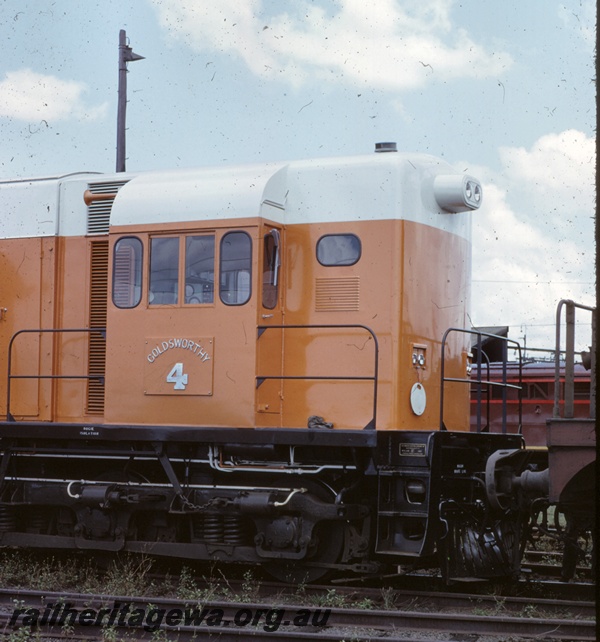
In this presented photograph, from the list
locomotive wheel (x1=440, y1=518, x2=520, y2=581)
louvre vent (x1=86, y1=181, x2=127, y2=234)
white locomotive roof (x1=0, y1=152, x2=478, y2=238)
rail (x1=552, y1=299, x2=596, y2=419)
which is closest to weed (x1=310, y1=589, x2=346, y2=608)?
locomotive wheel (x1=440, y1=518, x2=520, y2=581)

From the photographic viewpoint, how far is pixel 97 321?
10.9 m

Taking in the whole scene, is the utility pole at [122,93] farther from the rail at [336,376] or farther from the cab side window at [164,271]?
the rail at [336,376]

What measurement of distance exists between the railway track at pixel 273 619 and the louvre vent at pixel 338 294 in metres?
2.90

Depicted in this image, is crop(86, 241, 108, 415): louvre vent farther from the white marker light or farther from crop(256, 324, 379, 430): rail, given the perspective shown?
the white marker light

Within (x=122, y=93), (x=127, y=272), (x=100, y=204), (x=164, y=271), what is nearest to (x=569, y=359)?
(x=164, y=271)

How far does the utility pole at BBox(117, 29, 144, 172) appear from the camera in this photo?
1736cm

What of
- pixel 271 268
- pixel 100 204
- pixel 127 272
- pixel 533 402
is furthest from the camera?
pixel 533 402

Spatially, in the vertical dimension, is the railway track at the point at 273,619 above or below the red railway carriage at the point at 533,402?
below

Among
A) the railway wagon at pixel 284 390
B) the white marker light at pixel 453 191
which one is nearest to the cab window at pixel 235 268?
the railway wagon at pixel 284 390

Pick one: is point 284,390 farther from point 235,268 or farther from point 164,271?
point 164,271

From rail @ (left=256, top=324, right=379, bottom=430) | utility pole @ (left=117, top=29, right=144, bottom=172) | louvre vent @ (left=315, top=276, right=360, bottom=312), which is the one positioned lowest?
rail @ (left=256, top=324, right=379, bottom=430)

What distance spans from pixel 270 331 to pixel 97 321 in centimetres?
219

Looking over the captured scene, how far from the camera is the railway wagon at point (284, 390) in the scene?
30.7 feet

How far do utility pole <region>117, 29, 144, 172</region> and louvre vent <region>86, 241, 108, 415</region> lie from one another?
6.71 meters
